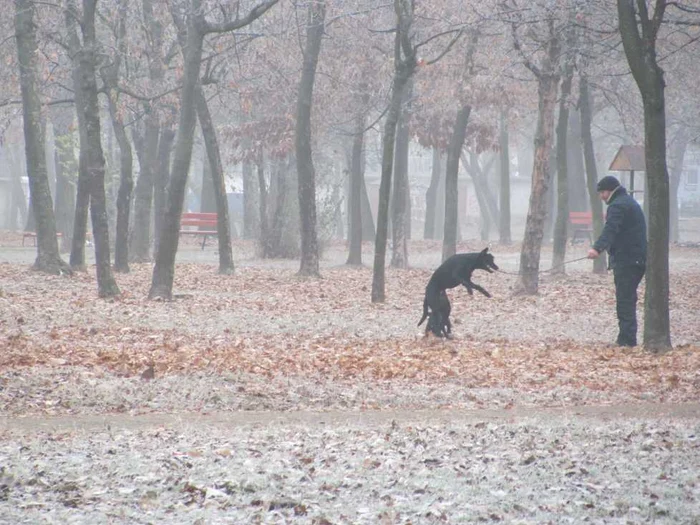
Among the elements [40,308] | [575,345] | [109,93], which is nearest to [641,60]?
[575,345]

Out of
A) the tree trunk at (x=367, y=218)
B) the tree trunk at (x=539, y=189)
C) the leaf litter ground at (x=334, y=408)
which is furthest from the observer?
the tree trunk at (x=367, y=218)

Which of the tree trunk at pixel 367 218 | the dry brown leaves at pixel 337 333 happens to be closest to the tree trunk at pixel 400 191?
the dry brown leaves at pixel 337 333

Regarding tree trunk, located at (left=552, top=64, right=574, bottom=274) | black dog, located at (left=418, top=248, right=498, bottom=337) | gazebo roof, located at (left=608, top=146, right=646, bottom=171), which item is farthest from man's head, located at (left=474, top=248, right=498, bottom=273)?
gazebo roof, located at (left=608, top=146, right=646, bottom=171)

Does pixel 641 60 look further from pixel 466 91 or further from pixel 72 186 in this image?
pixel 72 186

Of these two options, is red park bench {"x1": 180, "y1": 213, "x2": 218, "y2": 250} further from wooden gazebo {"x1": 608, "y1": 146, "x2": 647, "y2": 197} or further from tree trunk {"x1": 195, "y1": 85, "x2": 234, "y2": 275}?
wooden gazebo {"x1": 608, "y1": 146, "x2": 647, "y2": 197}

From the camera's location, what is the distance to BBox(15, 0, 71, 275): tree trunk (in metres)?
23.7

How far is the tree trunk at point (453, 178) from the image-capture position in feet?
97.8

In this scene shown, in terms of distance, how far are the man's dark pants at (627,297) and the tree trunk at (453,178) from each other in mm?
15576

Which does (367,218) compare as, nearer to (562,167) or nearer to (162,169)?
(162,169)

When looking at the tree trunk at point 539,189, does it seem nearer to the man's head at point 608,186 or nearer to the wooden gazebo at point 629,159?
the wooden gazebo at point 629,159

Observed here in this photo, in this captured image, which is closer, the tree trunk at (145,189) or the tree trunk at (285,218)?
the tree trunk at (145,189)

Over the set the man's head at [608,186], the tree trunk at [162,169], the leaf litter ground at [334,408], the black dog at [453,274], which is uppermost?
the tree trunk at [162,169]

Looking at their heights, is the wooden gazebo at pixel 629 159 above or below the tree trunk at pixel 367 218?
above

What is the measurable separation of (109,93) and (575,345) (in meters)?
12.8
